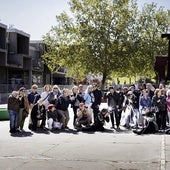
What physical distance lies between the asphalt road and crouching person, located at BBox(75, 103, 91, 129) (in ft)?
3.53

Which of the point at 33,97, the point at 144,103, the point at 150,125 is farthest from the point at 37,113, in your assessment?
the point at 150,125

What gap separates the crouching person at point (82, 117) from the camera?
16.7 m

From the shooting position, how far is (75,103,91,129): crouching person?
16.7 meters

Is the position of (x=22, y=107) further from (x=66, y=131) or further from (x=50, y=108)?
(x=66, y=131)

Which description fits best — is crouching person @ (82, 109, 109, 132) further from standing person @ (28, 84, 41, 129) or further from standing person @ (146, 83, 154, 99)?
standing person @ (28, 84, 41, 129)

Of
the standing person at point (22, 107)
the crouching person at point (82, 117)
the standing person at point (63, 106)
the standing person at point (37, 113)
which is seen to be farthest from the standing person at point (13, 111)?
the crouching person at point (82, 117)

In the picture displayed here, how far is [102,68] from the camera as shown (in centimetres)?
5197

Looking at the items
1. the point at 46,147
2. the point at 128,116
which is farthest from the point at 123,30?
the point at 46,147

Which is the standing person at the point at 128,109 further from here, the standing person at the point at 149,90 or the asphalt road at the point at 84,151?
the asphalt road at the point at 84,151

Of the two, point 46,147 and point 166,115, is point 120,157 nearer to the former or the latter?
point 46,147

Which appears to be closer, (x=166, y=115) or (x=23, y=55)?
(x=166, y=115)

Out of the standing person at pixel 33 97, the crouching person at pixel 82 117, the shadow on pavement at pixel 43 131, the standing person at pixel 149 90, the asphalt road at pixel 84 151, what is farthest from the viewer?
the standing person at pixel 149 90

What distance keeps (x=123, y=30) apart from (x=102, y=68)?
504cm

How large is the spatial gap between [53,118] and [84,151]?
5.30 metres
